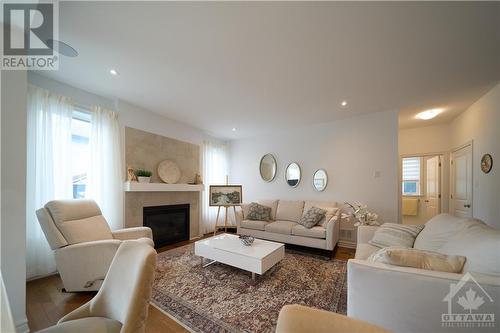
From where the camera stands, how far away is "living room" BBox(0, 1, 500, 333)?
1152 mm

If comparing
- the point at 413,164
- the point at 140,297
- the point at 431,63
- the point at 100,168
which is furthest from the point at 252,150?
the point at 140,297

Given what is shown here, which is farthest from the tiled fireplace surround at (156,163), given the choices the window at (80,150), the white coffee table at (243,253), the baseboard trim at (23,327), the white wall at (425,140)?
the white wall at (425,140)

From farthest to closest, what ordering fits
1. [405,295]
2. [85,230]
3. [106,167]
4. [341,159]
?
1. [341,159]
2. [106,167]
3. [85,230]
4. [405,295]

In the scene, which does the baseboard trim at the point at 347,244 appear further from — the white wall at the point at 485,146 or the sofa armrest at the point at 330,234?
the white wall at the point at 485,146

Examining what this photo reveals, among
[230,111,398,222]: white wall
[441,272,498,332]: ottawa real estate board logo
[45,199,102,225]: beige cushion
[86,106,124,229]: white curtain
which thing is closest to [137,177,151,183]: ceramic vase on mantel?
[86,106,124,229]: white curtain

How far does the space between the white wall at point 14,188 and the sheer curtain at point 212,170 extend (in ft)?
10.5

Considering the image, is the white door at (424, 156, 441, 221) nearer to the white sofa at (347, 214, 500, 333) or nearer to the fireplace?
the white sofa at (347, 214, 500, 333)

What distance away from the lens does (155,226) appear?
3.62m

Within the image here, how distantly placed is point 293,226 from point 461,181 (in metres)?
3.32

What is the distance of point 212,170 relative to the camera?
513cm

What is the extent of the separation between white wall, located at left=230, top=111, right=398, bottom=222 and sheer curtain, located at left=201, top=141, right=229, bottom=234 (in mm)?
698

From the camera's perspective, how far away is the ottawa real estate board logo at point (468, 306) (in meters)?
0.93

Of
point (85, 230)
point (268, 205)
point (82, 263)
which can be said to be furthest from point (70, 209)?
point (268, 205)

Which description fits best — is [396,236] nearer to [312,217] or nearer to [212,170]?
[312,217]
